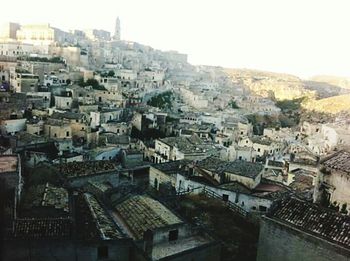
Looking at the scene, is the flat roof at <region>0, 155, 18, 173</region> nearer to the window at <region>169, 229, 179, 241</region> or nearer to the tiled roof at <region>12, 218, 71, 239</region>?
the tiled roof at <region>12, 218, 71, 239</region>

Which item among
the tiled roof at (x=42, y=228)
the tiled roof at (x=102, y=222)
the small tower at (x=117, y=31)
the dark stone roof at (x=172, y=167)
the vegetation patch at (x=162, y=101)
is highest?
the small tower at (x=117, y=31)

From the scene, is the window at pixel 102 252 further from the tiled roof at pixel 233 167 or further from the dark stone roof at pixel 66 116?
the dark stone roof at pixel 66 116

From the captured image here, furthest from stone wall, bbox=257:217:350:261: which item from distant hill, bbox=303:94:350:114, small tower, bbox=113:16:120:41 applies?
small tower, bbox=113:16:120:41

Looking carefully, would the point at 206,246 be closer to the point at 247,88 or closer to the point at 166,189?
the point at 166,189

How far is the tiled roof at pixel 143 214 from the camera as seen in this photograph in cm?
1730

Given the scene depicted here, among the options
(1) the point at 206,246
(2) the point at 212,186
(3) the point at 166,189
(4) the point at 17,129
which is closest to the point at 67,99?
(4) the point at 17,129

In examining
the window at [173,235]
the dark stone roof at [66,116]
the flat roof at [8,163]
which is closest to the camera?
the window at [173,235]

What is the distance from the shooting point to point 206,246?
1625 centimetres

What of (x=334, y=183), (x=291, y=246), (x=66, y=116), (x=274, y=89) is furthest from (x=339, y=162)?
(x=274, y=89)

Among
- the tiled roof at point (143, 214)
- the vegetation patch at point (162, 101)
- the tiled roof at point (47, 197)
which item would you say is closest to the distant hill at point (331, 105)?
the vegetation patch at point (162, 101)

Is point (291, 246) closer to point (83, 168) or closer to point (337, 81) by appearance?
point (83, 168)

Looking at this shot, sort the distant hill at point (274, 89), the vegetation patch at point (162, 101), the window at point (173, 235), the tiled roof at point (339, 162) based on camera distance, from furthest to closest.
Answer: the distant hill at point (274, 89) < the vegetation patch at point (162, 101) < the tiled roof at point (339, 162) < the window at point (173, 235)

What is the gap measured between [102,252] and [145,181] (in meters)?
17.4

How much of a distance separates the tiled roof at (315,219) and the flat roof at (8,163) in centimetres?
1202
